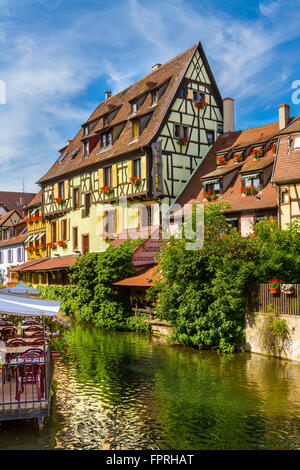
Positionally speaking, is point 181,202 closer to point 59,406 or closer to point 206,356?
point 206,356

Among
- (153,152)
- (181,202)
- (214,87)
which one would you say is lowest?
(181,202)

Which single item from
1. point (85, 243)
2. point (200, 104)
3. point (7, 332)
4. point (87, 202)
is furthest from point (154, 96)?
point (7, 332)

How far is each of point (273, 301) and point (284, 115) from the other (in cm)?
1270

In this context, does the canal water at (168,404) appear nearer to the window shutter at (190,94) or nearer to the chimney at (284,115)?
the chimney at (284,115)

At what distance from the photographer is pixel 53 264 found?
114ft

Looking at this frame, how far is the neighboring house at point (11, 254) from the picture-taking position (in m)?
48.0

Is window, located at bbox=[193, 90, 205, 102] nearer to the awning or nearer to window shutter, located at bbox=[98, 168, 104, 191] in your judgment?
window shutter, located at bbox=[98, 168, 104, 191]

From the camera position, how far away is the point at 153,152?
27.9 m

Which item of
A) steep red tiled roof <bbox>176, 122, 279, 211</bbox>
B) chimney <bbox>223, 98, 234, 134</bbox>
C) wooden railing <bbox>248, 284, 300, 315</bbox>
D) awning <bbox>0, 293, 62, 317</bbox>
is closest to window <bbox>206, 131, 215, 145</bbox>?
steep red tiled roof <bbox>176, 122, 279, 211</bbox>

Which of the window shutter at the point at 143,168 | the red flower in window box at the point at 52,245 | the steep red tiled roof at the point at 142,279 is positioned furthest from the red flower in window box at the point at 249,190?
the red flower in window box at the point at 52,245

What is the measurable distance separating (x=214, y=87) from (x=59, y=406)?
24939 mm

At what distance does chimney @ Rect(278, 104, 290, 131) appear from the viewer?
25328 mm

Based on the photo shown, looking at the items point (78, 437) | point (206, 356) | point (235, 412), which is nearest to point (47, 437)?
point (78, 437)

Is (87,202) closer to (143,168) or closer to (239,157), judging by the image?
(143,168)
